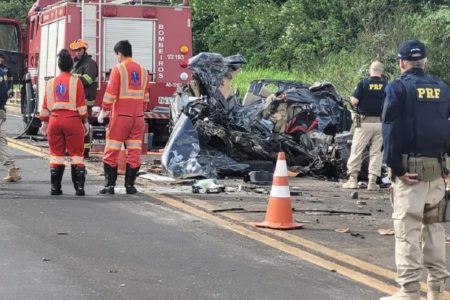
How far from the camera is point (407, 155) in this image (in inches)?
253

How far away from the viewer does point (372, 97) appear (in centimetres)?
1264

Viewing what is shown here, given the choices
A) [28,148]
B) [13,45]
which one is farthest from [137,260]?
[13,45]

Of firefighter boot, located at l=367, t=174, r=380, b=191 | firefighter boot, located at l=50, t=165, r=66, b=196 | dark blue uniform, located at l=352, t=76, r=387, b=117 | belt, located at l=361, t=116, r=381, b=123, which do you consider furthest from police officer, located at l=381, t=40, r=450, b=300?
belt, located at l=361, t=116, r=381, b=123

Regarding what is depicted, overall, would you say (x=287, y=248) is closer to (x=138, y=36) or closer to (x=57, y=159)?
(x=57, y=159)

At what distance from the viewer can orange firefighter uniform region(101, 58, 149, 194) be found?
11414 millimetres

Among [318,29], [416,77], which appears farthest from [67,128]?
[318,29]

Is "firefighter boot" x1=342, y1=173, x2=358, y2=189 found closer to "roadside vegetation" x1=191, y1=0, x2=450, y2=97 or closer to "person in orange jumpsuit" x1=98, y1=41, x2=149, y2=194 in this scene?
"person in orange jumpsuit" x1=98, y1=41, x2=149, y2=194

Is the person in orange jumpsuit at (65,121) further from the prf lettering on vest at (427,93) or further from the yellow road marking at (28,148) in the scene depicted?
the prf lettering on vest at (427,93)

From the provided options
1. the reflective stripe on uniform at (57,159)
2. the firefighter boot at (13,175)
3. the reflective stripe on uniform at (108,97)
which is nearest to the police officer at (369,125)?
the reflective stripe on uniform at (108,97)

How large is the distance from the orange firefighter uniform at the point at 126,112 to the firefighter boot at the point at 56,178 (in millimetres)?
564

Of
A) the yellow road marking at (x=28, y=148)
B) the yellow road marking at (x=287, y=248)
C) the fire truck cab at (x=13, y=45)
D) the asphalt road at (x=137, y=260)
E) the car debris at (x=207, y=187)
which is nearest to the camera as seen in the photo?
the asphalt road at (x=137, y=260)

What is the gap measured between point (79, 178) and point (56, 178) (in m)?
0.28

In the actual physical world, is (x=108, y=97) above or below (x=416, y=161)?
above

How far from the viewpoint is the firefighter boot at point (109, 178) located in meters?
11.5
